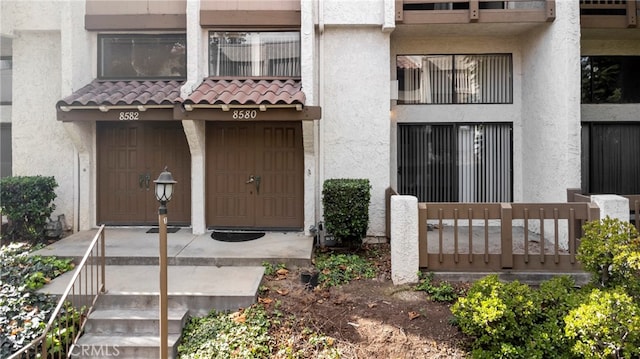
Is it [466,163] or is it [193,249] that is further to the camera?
[466,163]

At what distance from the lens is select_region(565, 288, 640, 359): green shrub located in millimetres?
3482

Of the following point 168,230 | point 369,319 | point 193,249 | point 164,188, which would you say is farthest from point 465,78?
point 168,230

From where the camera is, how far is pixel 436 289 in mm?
5121

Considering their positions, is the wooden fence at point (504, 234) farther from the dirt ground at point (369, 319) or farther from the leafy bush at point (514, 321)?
the leafy bush at point (514, 321)

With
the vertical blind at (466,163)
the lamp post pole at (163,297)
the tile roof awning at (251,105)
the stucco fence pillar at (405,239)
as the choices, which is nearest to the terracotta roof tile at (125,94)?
the tile roof awning at (251,105)

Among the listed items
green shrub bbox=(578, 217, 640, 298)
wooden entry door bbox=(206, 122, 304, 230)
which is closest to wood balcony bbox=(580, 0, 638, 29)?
green shrub bbox=(578, 217, 640, 298)

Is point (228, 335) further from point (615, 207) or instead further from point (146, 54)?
point (146, 54)

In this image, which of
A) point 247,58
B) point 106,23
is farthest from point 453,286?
point 106,23

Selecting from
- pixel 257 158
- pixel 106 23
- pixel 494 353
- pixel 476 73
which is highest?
pixel 106 23

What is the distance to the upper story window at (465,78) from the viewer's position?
28.3 ft

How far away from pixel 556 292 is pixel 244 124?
6754 mm

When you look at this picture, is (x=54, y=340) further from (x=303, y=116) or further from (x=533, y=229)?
(x=533, y=229)

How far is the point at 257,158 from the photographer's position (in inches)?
321

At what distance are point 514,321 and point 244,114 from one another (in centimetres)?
569
